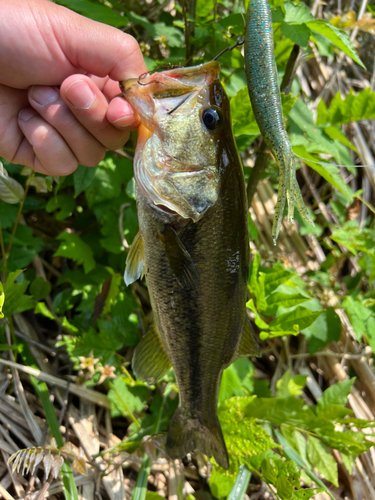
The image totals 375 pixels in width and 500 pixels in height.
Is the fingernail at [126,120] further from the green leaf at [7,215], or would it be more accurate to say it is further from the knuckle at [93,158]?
the green leaf at [7,215]

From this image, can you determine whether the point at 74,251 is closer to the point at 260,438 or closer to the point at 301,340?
the point at 260,438

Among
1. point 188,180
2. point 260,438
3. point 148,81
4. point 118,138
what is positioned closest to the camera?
point 148,81

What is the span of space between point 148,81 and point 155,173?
342 millimetres

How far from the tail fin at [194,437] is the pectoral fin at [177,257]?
873mm

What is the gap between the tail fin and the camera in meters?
1.93

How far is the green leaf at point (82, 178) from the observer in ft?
6.77

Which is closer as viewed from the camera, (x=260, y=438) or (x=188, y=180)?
(x=188, y=180)

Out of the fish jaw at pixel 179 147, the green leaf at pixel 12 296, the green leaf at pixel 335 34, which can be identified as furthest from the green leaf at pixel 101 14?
the green leaf at pixel 12 296

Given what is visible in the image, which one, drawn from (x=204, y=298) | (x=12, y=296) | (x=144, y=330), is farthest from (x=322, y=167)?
(x=12, y=296)

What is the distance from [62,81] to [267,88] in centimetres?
97

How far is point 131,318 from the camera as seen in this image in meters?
2.52

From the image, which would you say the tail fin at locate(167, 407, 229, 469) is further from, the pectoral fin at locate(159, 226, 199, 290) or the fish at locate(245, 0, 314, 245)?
the fish at locate(245, 0, 314, 245)

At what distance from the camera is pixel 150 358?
1876 millimetres

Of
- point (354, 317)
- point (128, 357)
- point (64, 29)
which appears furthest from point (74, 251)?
point (354, 317)
